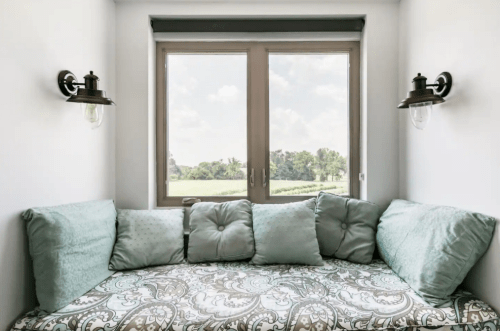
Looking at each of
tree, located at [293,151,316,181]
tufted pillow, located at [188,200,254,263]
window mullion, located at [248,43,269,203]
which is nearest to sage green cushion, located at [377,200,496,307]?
tree, located at [293,151,316,181]

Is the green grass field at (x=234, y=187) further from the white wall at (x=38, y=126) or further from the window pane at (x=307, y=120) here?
the white wall at (x=38, y=126)

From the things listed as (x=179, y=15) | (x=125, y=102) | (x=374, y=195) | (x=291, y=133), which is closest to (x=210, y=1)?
(x=179, y=15)

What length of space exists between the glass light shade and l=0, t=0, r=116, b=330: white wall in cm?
217

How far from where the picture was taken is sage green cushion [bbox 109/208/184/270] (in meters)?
1.96

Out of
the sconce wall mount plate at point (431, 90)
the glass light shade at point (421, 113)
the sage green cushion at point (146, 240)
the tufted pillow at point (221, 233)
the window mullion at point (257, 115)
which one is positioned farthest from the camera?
the window mullion at point (257, 115)

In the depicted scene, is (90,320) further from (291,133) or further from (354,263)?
(291,133)

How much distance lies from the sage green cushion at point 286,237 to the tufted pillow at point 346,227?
0.42ft

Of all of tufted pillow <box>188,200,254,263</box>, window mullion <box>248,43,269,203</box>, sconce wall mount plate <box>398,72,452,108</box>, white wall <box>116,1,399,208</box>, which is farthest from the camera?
window mullion <box>248,43,269,203</box>

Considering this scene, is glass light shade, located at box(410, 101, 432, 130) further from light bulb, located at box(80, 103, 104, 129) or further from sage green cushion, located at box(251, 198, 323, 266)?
light bulb, located at box(80, 103, 104, 129)

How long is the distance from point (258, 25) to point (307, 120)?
2.90ft

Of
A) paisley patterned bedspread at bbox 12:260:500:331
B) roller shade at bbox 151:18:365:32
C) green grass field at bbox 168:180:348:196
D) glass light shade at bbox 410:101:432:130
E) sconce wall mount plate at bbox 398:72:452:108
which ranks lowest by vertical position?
paisley patterned bedspread at bbox 12:260:500:331

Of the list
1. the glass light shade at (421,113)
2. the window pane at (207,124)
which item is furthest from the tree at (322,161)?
the glass light shade at (421,113)

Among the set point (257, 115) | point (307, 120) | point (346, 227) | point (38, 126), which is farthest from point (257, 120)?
point (38, 126)

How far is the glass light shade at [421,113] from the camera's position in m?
1.83
